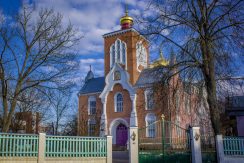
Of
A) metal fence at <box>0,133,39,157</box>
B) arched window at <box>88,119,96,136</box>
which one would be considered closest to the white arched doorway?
arched window at <box>88,119,96,136</box>

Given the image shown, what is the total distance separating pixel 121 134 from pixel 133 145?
61.6 ft

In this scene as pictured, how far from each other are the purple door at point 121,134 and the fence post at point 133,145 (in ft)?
60.2

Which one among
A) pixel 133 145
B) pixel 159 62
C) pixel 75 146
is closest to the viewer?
pixel 75 146

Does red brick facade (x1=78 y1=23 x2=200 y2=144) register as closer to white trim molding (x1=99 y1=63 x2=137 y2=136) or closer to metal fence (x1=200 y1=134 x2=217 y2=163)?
white trim molding (x1=99 y1=63 x2=137 y2=136)

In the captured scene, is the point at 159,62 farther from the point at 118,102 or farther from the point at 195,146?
the point at 118,102

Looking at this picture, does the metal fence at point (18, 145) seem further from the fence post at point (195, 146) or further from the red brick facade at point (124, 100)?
the red brick facade at point (124, 100)

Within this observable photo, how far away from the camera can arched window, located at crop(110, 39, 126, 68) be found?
33.9m

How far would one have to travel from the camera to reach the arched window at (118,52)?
111ft

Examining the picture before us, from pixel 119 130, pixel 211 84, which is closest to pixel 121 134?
pixel 119 130

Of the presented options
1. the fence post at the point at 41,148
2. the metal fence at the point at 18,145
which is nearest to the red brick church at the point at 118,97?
the fence post at the point at 41,148

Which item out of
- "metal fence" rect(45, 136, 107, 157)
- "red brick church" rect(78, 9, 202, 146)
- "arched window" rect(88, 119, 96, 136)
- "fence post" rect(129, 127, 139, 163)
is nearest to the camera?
"metal fence" rect(45, 136, 107, 157)

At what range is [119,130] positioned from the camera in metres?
31.9

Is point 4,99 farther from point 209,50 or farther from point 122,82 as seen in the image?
point 122,82

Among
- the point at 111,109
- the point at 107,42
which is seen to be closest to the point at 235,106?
the point at 111,109
